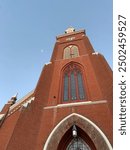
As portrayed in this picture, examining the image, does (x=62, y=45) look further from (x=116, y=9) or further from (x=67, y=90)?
(x=116, y=9)

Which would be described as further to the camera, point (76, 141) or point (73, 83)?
point (73, 83)

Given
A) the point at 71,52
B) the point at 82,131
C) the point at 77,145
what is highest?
the point at 71,52

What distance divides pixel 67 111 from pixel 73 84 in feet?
8.25

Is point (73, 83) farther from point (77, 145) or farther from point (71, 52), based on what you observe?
point (77, 145)

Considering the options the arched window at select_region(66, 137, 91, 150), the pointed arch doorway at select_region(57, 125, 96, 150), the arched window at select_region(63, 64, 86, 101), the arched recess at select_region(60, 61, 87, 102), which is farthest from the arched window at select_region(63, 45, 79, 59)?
the arched window at select_region(66, 137, 91, 150)

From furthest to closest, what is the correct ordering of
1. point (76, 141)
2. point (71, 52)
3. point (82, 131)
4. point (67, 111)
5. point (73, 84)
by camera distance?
point (71, 52) → point (73, 84) → point (67, 111) → point (76, 141) → point (82, 131)

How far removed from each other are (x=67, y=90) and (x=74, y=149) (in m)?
4.15

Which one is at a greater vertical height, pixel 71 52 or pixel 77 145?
pixel 71 52

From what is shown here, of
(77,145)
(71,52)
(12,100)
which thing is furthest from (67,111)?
(12,100)

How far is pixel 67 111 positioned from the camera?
12.5m

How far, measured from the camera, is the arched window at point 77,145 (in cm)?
1152

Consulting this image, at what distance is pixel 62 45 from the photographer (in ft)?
58.7

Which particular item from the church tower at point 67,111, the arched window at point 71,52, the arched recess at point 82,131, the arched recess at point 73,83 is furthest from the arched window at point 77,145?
the arched window at point 71,52

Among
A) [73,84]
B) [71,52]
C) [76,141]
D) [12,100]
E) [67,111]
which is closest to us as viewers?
[76,141]
